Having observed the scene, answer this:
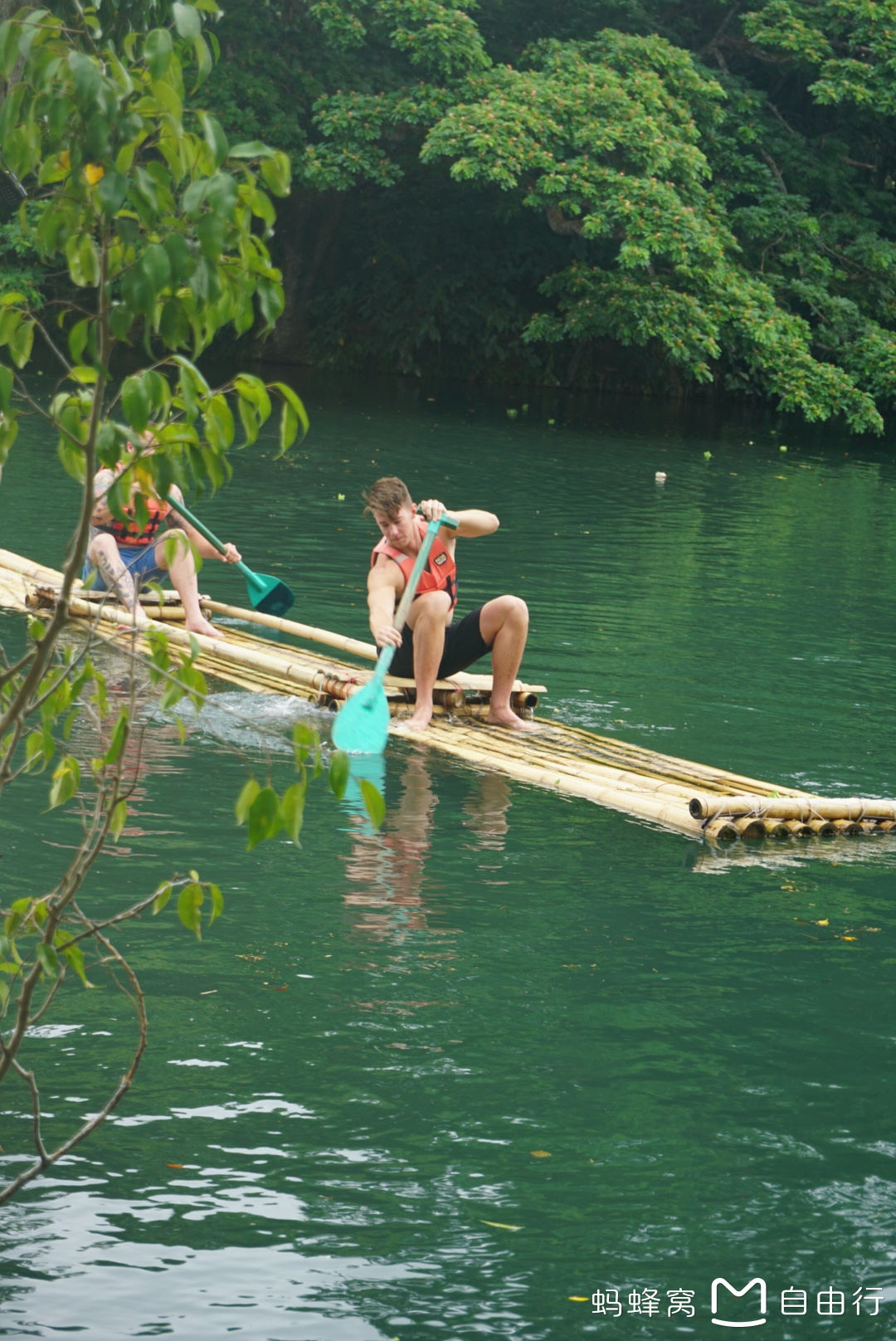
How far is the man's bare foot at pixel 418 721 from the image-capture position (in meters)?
7.09

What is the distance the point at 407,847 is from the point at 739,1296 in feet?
9.12

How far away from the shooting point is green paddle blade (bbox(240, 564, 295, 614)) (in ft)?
29.6

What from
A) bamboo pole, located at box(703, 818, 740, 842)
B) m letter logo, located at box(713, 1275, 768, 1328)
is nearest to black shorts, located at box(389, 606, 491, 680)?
bamboo pole, located at box(703, 818, 740, 842)

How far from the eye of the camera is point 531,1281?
127 inches

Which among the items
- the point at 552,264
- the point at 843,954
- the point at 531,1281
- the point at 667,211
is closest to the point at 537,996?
the point at 843,954

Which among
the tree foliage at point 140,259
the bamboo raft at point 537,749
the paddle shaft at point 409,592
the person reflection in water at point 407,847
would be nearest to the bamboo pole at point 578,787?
the bamboo raft at point 537,749

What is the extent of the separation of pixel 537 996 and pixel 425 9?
1936 cm

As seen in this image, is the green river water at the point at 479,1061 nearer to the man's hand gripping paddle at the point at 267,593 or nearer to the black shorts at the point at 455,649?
the black shorts at the point at 455,649

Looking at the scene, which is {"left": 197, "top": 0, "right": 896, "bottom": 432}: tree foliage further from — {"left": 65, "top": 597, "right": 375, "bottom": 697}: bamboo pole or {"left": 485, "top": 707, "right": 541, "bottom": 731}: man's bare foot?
{"left": 485, "top": 707, "right": 541, "bottom": 731}: man's bare foot

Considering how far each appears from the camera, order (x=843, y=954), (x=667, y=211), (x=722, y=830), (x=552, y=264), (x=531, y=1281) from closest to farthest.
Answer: (x=531, y=1281)
(x=843, y=954)
(x=722, y=830)
(x=667, y=211)
(x=552, y=264)

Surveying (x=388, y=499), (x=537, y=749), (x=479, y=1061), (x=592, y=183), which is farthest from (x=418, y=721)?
(x=592, y=183)

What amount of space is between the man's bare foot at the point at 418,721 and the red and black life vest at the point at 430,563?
1.52ft

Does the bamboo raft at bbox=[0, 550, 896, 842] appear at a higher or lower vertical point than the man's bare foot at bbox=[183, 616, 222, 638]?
lower

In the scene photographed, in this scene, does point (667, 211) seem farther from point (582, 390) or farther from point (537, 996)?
point (537, 996)
